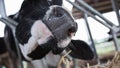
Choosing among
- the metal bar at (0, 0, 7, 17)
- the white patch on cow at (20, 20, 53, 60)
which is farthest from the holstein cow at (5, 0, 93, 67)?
the metal bar at (0, 0, 7, 17)

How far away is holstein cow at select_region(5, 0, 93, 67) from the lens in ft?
3.33

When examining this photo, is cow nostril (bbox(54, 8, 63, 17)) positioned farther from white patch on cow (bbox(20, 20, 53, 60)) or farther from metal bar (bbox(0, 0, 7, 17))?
metal bar (bbox(0, 0, 7, 17))

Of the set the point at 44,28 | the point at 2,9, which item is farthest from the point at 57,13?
the point at 2,9

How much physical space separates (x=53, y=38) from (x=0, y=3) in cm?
52

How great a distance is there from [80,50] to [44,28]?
533 mm

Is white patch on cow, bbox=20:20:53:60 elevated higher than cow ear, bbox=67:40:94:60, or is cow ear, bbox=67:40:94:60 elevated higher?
white patch on cow, bbox=20:20:53:60

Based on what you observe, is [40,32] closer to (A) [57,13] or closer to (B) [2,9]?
(A) [57,13]

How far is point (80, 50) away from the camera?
1.53m

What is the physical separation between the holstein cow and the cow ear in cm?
30

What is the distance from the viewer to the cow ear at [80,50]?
1.48 meters

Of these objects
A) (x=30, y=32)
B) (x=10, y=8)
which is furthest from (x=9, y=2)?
(x=30, y=32)

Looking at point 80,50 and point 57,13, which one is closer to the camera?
point 57,13

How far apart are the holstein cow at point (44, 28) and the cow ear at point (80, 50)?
0.99ft

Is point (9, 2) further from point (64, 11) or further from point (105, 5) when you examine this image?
point (105, 5)
